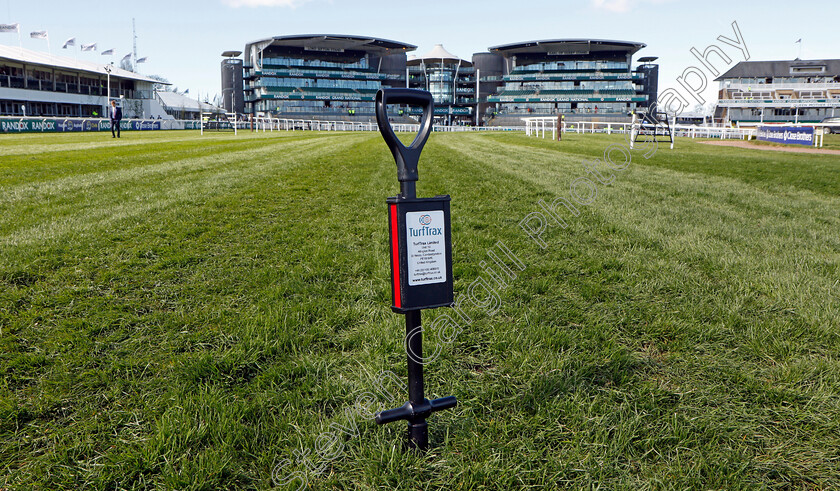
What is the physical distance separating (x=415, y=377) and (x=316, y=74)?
11754 cm

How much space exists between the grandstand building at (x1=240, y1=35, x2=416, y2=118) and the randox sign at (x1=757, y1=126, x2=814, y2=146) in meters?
82.8

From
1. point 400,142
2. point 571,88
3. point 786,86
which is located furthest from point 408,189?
point 571,88

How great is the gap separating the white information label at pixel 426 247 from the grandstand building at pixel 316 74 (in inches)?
4089

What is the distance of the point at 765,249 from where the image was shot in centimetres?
514

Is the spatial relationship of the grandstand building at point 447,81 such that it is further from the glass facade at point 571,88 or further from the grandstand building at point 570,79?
the glass facade at point 571,88

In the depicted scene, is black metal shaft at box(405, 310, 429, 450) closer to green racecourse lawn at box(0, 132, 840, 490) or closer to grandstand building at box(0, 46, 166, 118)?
green racecourse lawn at box(0, 132, 840, 490)

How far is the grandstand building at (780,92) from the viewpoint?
8750cm

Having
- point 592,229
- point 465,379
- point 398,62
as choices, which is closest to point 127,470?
point 465,379

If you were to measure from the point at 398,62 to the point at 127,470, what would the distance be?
131892 mm

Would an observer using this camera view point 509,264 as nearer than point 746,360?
No

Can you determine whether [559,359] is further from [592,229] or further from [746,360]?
[592,229]

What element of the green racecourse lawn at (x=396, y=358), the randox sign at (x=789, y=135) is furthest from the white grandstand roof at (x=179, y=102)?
the green racecourse lawn at (x=396, y=358)

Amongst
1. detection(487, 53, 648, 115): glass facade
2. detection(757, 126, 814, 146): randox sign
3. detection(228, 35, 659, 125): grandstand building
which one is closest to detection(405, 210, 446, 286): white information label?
detection(757, 126, 814, 146): randox sign

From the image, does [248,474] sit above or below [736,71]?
below
